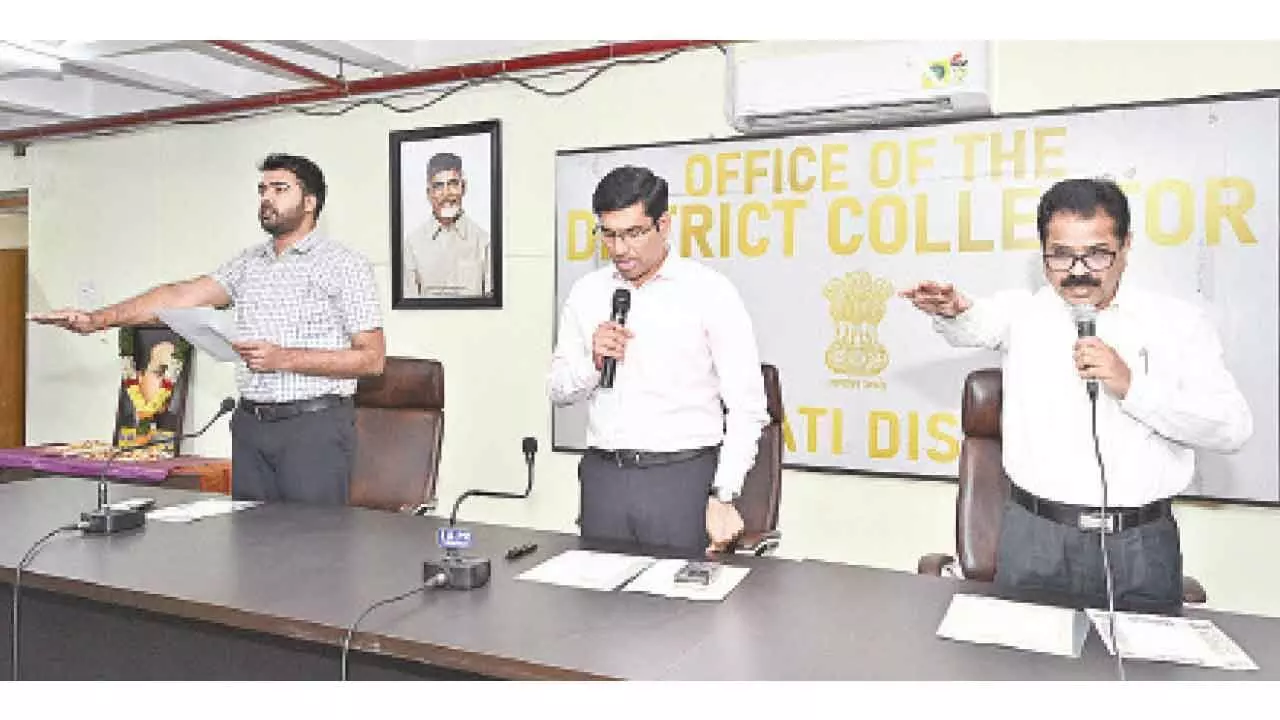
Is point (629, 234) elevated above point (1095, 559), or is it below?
above

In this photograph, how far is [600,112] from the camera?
362 cm

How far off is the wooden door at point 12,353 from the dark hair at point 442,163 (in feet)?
10.2

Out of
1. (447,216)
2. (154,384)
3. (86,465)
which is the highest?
(447,216)

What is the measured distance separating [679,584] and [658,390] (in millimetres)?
742

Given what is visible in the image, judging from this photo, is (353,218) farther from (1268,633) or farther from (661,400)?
(1268,633)

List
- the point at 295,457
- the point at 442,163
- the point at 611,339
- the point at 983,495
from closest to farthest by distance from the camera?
the point at 611,339
the point at 983,495
the point at 295,457
the point at 442,163

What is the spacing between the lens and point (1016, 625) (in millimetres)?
1418

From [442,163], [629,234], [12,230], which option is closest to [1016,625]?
[629,234]

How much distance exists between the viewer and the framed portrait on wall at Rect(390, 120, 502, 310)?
386 cm

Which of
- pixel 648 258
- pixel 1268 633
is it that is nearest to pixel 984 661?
pixel 1268 633

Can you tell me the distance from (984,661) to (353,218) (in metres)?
3.61

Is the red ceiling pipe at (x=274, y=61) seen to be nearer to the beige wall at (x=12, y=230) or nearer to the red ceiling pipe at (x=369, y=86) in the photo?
the red ceiling pipe at (x=369, y=86)

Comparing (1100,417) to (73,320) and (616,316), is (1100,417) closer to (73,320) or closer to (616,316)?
(616,316)

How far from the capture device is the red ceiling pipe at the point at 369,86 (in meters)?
3.49
